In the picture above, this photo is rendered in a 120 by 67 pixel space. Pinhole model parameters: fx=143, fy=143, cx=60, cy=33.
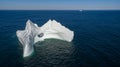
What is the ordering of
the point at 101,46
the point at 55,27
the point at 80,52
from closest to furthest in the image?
the point at 80,52, the point at 101,46, the point at 55,27

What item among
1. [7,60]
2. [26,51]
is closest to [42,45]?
[26,51]

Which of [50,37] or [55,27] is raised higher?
[55,27]

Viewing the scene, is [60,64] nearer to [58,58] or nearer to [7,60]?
[58,58]

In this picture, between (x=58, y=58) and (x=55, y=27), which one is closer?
(x=58, y=58)

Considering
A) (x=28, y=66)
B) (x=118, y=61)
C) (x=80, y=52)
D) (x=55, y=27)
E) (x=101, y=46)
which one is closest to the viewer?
(x=28, y=66)

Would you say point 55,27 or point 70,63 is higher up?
point 55,27

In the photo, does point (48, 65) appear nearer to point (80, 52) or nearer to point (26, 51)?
point (26, 51)

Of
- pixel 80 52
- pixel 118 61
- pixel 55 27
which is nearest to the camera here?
pixel 118 61

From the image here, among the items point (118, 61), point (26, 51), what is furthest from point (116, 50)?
point (26, 51)

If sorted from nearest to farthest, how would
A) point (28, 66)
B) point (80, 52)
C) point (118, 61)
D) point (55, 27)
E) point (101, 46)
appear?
1. point (28, 66)
2. point (118, 61)
3. point (80, 52)
4. point (101, 46)
5. point (55, 27)
